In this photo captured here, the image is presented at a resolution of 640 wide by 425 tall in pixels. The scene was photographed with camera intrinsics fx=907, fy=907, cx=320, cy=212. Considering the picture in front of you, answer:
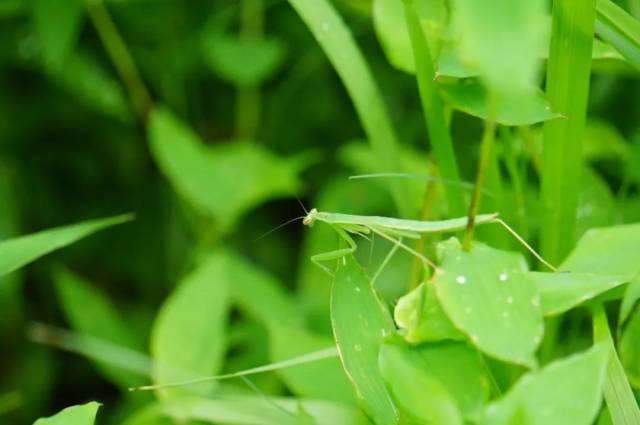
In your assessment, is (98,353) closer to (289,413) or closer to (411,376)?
(289,413)

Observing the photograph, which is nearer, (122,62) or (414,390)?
(414,390)

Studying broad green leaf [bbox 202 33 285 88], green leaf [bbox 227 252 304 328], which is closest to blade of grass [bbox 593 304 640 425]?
green leaf [bbox 227 252 304 328]

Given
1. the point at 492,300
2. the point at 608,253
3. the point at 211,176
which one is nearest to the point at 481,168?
the point at 492,300

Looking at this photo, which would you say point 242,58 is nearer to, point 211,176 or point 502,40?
point 211,176

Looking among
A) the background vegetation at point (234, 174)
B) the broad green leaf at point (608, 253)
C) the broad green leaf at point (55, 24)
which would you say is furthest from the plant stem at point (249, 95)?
the broad green leaf at point (608, 253)

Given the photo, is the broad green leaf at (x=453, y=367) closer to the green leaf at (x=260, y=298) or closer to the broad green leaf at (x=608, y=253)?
the broad green leaf at (x=608, y=253)

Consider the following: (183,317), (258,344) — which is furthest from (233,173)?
(183,317)
